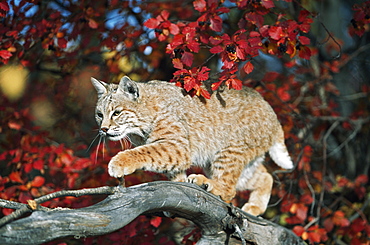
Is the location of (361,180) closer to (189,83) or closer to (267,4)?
(267,4)

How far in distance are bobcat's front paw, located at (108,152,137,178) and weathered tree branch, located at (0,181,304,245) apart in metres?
0.26

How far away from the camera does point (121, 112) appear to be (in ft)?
11.6

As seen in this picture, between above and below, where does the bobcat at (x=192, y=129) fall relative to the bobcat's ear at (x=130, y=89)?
below

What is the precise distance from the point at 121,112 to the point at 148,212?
0.97 m

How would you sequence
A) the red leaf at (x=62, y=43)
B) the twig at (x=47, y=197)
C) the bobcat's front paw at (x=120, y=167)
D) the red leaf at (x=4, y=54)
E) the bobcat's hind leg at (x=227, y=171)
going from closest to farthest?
the twig at (x=47, y=197) < the bobcat's front paw at (x=120, y=167) < the bobcat's hind leg at (x=227, y=171) < the red leaf at (x=4, y=54) < the red leaf at (x=62, y=43)

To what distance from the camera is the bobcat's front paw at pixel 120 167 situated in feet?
9.91

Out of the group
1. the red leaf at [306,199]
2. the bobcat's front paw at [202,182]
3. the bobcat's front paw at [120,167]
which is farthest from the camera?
the red leaf at [306,199]

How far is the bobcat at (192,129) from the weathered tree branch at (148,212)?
0.37m

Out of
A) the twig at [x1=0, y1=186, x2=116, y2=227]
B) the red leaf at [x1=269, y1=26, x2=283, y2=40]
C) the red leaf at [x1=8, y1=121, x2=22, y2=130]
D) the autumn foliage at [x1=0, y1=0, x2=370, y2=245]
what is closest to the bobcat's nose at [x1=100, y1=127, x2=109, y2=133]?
the autumn foliage at [x1=0, y1=0, x2=370, y2=245]

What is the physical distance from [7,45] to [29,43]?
282mm

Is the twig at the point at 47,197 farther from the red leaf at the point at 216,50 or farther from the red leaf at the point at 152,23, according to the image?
the red leaf at the point at 152,23

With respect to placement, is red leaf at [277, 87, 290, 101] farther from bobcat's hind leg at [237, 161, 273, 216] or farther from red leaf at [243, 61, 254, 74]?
red leaf at [243, 61, 254, 74]

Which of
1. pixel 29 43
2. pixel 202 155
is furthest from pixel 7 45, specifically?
pixel 202 155

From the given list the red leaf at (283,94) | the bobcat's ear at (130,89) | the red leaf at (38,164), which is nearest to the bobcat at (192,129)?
the bobcat's ear at (130,89)
